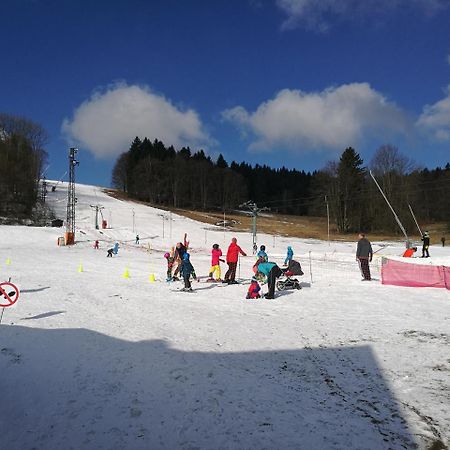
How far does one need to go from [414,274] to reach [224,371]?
11312mm

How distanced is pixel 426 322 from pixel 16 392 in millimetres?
8399

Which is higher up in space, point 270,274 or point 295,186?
point 295,186

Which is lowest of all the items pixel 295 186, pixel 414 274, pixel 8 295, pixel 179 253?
pixel 8 295

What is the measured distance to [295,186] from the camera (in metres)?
132

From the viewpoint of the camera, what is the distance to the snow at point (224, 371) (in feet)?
15.0

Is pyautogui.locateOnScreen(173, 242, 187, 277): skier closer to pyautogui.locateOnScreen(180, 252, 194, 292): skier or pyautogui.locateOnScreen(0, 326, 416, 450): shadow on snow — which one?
pyautogui.locateOnScreen(180, 252, 194, 292): skier

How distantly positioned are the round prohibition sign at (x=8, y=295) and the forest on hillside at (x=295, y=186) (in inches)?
2354

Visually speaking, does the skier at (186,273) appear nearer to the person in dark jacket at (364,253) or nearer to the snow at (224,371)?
the snow at (224,371)

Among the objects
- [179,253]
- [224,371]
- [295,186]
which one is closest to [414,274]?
[179,253]

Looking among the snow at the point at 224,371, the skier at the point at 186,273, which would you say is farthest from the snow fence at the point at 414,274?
the skier at the point at 186,273

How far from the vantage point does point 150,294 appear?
1334 centimetres

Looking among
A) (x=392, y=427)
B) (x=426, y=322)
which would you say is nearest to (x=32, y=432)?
(x=392, y=427)

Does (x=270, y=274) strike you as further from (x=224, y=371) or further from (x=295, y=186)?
(x=295, y=186)

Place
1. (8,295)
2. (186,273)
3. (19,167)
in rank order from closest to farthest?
(8,295) < (186,273) < (19,167)
